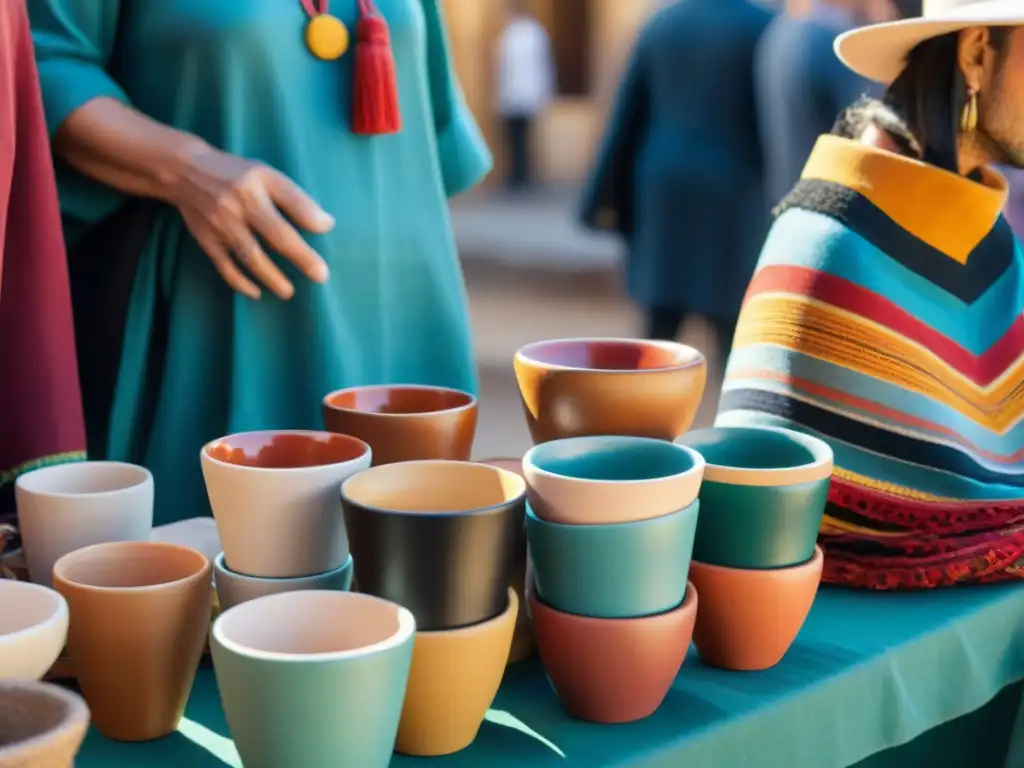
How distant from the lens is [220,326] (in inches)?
49.4

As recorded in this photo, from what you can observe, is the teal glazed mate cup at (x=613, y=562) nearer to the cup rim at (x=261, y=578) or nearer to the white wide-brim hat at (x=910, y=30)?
the cup rim at (x=261, y=578)

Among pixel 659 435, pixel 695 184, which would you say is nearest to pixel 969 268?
pixel 659 435

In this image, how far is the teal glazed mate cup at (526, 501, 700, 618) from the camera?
75 centimetres

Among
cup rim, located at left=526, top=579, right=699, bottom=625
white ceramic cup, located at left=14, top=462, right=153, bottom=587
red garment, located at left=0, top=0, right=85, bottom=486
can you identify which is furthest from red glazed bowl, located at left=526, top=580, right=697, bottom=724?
red garment, located at left=0, top=0, right=85, bottom=486

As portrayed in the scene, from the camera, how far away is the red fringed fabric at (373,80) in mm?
1196

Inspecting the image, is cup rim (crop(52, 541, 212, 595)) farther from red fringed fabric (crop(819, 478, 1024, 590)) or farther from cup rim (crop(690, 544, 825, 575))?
red fringed fabric (crop(819, 478, 1024, 590))

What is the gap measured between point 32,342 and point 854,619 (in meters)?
0.68

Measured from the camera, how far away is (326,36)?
3.95ft

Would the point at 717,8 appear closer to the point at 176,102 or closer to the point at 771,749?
the point at 176,102

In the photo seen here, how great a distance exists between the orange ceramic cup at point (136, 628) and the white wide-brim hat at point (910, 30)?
868mm

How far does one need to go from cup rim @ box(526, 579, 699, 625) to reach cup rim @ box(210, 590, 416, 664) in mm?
117

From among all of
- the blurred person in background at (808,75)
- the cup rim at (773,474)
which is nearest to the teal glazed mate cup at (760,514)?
the cup rim at (773,474)

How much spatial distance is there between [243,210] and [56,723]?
0.65 metres

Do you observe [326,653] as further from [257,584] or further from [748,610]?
[748,610]
